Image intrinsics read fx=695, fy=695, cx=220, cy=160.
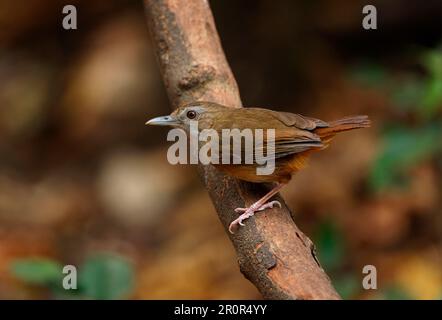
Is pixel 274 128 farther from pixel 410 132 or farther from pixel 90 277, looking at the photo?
pixel 410 132

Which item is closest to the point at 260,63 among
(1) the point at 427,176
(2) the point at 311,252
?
(1) the point at 427,176

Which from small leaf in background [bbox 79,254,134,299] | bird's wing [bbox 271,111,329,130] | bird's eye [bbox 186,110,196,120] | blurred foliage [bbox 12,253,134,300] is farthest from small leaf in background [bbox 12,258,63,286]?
bird's wing [bbox 271,111,329,130]

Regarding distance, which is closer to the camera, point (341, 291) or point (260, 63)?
point (341, 291)

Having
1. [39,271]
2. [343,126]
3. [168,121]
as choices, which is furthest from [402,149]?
[39,271]

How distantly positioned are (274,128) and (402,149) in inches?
57.2

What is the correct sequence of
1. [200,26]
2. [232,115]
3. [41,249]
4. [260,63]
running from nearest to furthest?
[232,115] < [200,26] < [41,249] < [260,63]

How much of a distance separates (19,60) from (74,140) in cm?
127

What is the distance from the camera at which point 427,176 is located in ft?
21.5

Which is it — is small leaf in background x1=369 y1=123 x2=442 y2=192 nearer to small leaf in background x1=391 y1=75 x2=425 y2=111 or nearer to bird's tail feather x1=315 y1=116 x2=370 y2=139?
small leaf in background x1=391 y1=75 x2=425 y2=111

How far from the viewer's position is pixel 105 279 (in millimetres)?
3494

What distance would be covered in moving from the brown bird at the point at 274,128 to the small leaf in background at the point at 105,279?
0.75 meters

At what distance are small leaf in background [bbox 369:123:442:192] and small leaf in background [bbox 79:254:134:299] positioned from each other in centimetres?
218

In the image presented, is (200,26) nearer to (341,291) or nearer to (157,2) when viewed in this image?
(157,2)

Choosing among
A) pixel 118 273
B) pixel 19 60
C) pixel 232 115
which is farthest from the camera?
pixel 19 60
